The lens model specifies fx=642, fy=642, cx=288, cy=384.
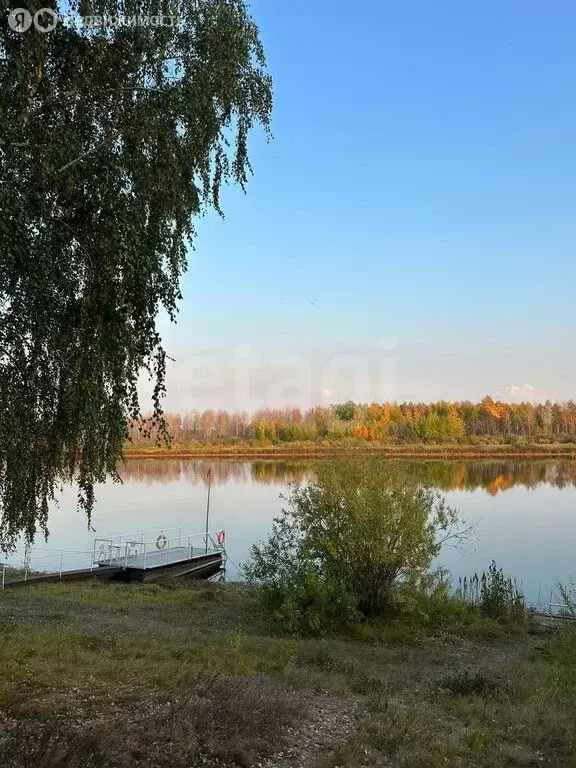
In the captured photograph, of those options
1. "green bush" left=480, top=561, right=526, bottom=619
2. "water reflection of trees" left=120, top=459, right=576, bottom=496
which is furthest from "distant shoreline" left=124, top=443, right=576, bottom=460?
"green bush" left=480, top=561, right=526, bottom=619

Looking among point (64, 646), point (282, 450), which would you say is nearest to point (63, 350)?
point (64, 646)

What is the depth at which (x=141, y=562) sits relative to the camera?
22969 mm

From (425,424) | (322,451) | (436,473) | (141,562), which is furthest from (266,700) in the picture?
(425,424)

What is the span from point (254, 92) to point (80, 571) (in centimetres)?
1816

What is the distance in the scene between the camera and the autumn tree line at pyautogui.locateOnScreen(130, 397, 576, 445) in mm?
104438

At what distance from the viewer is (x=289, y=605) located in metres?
12.8

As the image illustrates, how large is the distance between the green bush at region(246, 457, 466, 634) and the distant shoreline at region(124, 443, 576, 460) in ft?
217

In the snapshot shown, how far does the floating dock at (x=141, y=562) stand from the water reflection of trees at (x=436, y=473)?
16785 mm

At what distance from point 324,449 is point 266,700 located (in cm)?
7684

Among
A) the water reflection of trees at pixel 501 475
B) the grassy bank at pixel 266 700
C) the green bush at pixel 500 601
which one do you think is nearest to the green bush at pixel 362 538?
the grassy bank at pixel 266 700

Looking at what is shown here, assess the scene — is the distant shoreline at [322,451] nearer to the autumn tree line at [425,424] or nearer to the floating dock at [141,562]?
the autumn tree line at [425,424]

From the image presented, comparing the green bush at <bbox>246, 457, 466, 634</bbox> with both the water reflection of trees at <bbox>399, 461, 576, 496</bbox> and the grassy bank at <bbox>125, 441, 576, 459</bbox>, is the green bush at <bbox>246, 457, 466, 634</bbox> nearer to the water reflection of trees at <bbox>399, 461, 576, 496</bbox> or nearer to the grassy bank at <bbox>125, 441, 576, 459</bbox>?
the water reflection of trees at <bbox>399, 461, 576, 496</bbox>

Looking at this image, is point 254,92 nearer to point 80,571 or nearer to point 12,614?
point 12,614

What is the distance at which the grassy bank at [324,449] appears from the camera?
3383 inches
